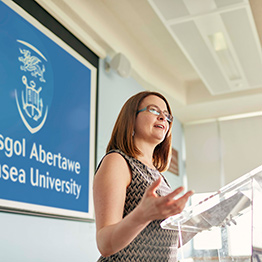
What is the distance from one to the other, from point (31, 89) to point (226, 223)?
1887mm

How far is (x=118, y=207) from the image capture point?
1.18 metres

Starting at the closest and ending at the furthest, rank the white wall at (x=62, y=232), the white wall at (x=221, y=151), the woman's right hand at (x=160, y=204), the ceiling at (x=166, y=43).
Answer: the woman's right hand at (x=160, y=204), the white wall at (x=62, y=232), the ceiling at (x=166, y=43), the white wall at (x=221, y=151)

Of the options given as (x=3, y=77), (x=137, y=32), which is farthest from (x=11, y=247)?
(x=137, y=32)

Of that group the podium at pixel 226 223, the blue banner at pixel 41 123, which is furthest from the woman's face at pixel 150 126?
the blue banner at pixel 41 123

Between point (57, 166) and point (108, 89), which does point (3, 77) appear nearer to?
point (57, 166)

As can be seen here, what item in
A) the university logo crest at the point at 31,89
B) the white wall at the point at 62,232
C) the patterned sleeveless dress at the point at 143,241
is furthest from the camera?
the university logo crest at the point at 31,89

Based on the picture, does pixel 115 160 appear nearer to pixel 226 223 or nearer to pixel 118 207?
pixel 118 207

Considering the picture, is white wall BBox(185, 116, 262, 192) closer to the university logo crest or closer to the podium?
the university logo crest

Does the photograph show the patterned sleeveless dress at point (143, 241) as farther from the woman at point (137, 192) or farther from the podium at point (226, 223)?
the podium at point (226, 223)

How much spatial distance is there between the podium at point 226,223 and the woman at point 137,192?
0.31ft

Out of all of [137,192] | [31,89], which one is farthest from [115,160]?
[31,89]

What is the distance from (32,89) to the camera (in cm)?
264

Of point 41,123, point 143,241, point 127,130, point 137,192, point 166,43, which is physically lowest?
point 143,241

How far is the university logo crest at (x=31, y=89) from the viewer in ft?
8.33
